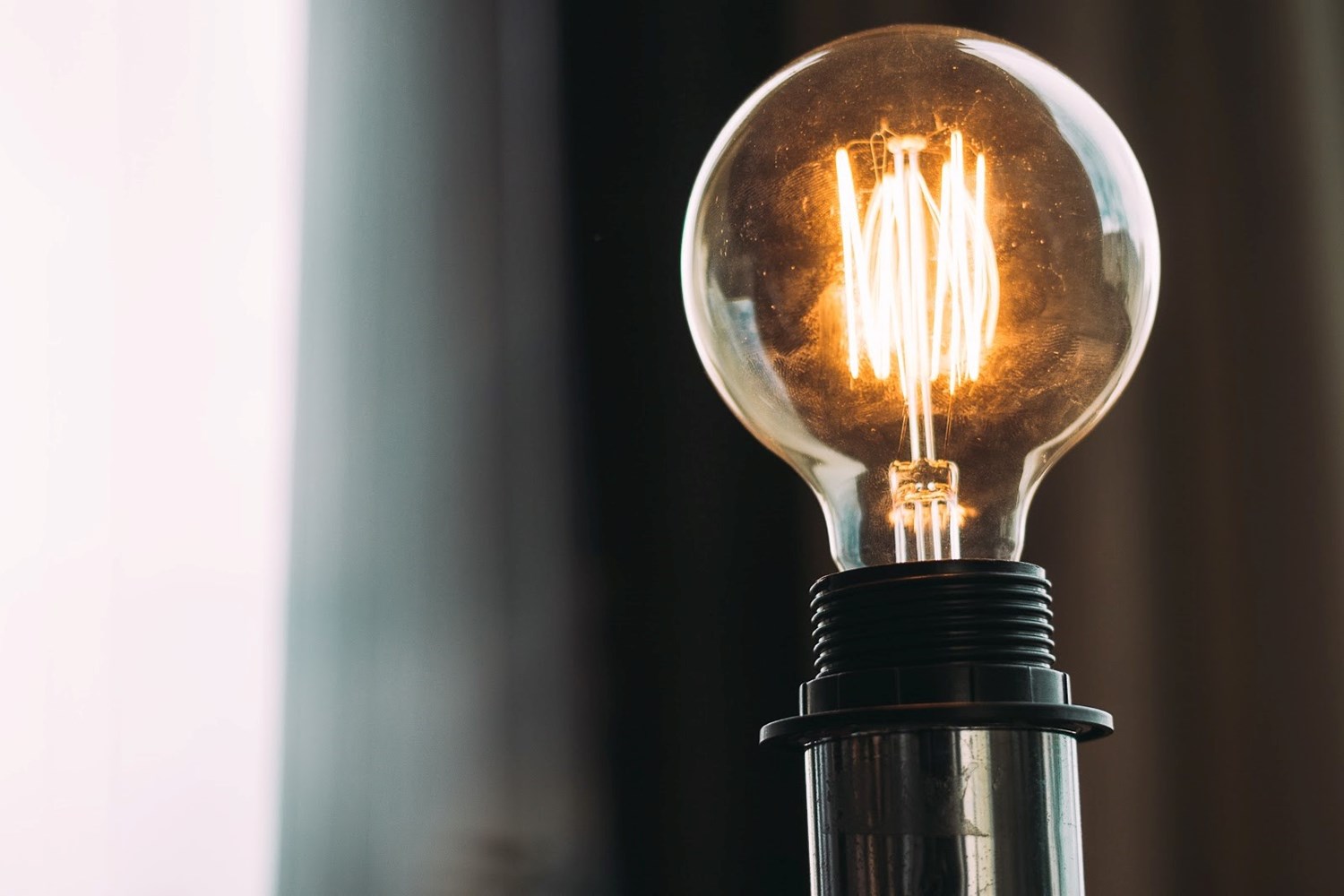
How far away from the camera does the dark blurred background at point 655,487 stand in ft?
3.03

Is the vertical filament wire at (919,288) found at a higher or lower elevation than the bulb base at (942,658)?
higher

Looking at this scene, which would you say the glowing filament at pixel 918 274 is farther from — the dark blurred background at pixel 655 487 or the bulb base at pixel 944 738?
the dark blurred background at pixel 655 487

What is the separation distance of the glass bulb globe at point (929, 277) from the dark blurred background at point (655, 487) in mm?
399

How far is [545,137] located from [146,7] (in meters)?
0.30

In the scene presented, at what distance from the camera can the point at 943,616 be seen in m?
0.51

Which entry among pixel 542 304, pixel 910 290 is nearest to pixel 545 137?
pixel 542 304

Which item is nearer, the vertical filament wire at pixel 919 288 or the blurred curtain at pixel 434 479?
the vertical filament wire at pixel 919 288

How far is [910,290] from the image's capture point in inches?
22.7

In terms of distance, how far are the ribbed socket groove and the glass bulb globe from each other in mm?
59

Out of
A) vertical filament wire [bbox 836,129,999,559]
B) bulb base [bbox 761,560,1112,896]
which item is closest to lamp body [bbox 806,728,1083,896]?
bulb base [bbox 761,560,1112,896]

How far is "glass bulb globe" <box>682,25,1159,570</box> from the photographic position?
57cm

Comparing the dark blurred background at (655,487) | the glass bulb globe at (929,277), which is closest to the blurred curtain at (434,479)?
the dark blurred background at (655,487)

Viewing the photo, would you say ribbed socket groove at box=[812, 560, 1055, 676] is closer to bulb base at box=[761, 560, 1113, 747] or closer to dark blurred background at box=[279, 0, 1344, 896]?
bulb base at box=[761, 560, 1113, 747]

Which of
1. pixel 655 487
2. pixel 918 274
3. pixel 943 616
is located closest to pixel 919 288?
pixel 918 274
